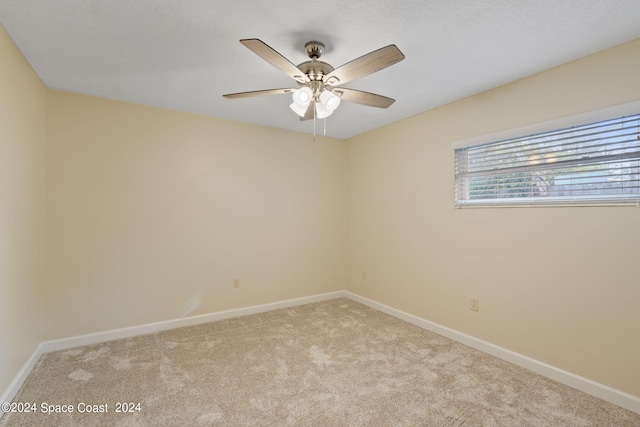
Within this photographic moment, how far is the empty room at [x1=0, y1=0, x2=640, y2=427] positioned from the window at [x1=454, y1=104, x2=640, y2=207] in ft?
0.05

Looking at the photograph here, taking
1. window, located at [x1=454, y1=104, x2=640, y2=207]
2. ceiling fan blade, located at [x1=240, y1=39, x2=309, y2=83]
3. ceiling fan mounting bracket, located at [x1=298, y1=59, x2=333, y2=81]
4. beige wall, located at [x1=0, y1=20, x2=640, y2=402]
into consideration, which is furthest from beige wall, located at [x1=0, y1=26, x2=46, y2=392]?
window, located at [x1=454, y1=104, x2=640, y2=207]

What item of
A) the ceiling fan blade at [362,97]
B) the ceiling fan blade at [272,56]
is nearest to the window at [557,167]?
the ceiling fan blade at [362,97]

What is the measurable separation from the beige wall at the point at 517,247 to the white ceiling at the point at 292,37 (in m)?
0.25

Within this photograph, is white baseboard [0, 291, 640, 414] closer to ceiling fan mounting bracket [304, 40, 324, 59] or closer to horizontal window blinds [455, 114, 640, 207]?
horizontal window blinds [455, 114, 640, 207]

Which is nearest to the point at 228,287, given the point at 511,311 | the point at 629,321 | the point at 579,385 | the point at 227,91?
the point at 227,91

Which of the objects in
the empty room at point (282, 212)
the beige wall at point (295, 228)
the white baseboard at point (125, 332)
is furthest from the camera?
Answer: the white baseboard at point (125, 332)

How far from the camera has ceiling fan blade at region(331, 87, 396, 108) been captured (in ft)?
6.54

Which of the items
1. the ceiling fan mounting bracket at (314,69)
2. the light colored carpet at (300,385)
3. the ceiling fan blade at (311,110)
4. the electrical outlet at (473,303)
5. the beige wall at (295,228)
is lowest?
the light colored carpet at (300,385)

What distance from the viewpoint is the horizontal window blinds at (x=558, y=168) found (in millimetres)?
1920

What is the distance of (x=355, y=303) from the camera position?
4008mm

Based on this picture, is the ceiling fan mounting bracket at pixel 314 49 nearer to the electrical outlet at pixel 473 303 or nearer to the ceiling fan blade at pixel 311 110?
the ceiling fan blade at pixel 311 110

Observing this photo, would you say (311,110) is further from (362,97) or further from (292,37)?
(292,37)

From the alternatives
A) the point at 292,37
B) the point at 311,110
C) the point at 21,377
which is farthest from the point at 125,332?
the point at 292,37

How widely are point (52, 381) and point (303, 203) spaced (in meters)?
2.82
